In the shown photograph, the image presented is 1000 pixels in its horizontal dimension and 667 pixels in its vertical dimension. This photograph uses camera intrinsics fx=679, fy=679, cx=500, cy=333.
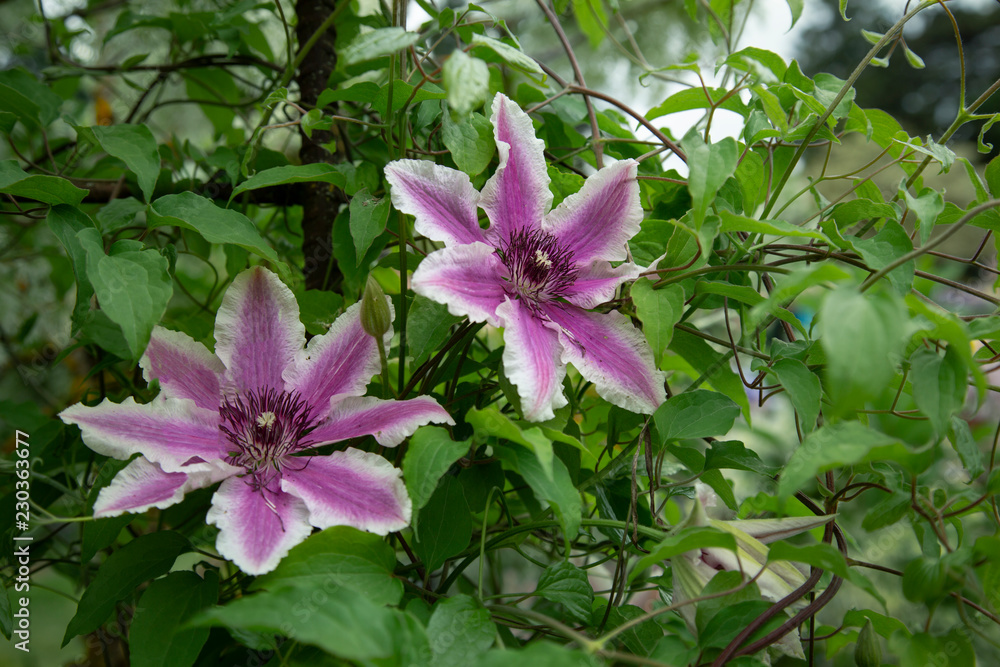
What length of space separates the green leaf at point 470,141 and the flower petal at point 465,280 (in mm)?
73

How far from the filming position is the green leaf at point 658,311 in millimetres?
455

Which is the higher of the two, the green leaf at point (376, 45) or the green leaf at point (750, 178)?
the green leaf at point (376, 45)

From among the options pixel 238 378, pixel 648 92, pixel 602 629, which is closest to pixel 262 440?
pixel 238 378

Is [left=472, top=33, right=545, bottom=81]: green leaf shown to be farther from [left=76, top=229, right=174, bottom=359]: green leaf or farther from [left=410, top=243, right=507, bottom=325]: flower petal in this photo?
[left=76, top=229, right=174, bottom=359]: green leaf

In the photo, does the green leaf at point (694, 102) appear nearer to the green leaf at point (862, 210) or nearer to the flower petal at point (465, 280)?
the green leaf at point (862, 210)

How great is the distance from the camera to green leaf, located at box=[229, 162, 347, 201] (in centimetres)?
51

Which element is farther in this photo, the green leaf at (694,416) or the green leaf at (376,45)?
the green leaf at (694,416)

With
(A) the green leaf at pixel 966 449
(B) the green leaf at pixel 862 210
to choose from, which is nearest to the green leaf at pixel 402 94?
A: (B) the green leaf at pixel 862 210

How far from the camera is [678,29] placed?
206cm

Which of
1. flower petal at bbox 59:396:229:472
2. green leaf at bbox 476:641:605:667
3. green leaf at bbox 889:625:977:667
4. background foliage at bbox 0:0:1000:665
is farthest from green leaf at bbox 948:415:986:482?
flower petal at bbox 59:396:229:472

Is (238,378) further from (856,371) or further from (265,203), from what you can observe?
(856,371)

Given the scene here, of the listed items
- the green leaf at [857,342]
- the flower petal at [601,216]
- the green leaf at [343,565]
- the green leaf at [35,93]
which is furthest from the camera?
the green leaf at [35,93]

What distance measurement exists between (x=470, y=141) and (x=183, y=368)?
28cm

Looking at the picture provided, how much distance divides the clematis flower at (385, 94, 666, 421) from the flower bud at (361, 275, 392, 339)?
0.05 m
